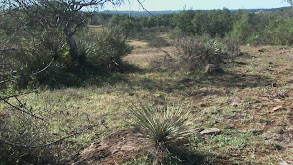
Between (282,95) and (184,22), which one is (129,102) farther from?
(184,22)

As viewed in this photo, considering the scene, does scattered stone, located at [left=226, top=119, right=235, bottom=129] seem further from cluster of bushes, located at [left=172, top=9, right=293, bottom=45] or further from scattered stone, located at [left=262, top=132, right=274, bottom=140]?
cluster of bushes, located at [left=172, top=9, right=293, bottom=45]

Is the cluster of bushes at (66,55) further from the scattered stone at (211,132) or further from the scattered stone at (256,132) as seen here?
the scattered stone at (256,132)

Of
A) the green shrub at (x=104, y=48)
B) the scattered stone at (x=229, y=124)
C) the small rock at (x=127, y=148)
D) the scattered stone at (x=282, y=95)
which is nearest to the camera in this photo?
the small rock at (x=127, y=148)

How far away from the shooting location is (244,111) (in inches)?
189

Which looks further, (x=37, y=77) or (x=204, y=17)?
(x=204, y=17)

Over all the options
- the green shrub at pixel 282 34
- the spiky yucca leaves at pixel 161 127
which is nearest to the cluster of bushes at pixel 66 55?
the spiky yucca leaves at pixel 161 127

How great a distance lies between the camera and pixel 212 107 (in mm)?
5176

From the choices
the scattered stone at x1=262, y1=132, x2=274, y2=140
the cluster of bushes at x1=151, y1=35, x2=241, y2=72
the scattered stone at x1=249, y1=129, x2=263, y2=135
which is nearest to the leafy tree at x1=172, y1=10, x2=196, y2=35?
the cluster of bushes at x1=151, y1=35, x2=241, y2=72

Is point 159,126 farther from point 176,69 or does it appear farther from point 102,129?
point 176,69

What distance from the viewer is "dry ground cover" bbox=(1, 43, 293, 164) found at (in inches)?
130

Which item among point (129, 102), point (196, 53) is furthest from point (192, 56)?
point (129, 102)

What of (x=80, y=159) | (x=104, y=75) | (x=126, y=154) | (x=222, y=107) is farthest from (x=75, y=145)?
(x=104, y=75)

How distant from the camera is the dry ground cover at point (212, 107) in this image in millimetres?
3301

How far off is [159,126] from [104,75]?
21.7 feet
